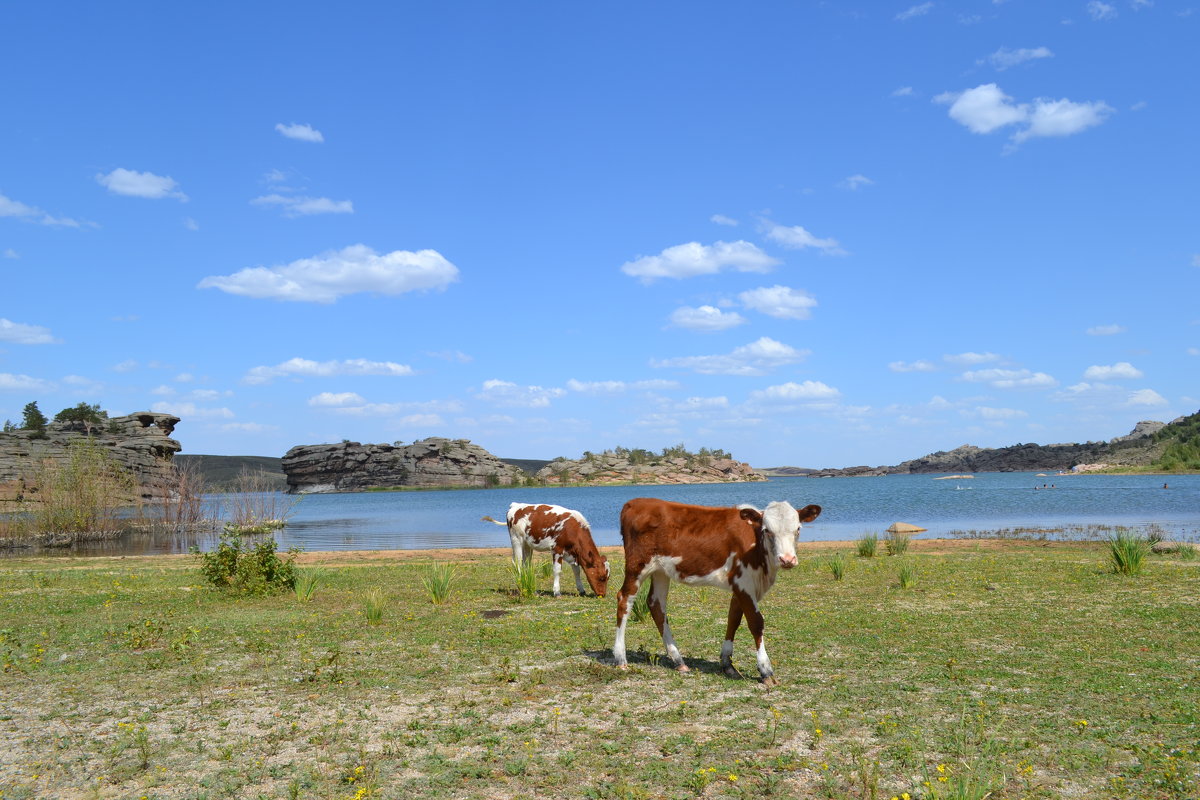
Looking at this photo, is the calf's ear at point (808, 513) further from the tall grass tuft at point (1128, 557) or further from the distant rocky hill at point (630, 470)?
the distant rocky hill at point (630, 470)

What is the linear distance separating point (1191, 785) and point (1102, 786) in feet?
2.12

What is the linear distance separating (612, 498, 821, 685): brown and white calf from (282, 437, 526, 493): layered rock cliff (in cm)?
16544

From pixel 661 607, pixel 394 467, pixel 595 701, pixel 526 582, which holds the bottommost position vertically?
pixel 595 701

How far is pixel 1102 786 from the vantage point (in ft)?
20.4

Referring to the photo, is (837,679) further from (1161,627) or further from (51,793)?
(51,793)

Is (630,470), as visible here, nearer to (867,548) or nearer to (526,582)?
(867,548)

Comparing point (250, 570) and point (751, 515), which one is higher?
point (751, 515)

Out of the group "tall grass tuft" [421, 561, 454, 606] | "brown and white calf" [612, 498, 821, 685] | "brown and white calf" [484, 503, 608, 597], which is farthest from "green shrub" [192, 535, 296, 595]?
"brown and white calf" [612, 498, 821, 685]

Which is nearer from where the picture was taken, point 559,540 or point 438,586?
point 438,586

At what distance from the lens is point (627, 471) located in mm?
185375

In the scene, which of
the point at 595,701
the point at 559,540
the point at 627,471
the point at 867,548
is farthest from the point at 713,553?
the point at 627,471

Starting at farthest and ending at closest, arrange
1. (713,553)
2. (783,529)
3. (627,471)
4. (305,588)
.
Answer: (627,471) < (305,588) < (713,553) < (783,529)

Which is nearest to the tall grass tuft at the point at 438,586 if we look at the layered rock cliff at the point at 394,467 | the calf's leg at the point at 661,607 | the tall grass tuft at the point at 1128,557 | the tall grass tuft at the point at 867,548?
the calf's leg at the point at 661,607

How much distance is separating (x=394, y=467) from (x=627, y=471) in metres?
50.9
